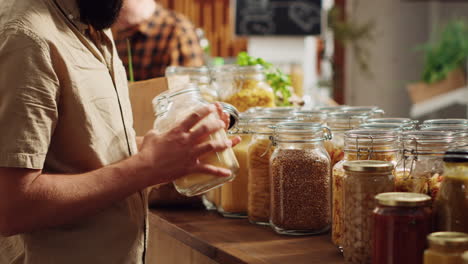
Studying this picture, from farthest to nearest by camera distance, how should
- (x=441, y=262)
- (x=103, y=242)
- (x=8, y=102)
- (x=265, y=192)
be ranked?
1. (x=265, y=192)
2. (x=103, y=242)
3. (x=8, y=102)
4. (x=441, y=262)

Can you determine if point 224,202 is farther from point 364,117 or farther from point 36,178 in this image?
point 36,178

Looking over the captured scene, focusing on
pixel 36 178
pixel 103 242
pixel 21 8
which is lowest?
pixel 103 242

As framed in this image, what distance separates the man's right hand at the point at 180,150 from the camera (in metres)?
1.08

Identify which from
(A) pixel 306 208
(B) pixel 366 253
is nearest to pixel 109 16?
(A) pixel 306 208

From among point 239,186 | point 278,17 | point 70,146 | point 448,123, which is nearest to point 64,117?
point 70,146

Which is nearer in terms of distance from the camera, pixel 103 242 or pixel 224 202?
pixel 103 242

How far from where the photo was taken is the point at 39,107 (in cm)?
104

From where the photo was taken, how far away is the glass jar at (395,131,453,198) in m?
1.03

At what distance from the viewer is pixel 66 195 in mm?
1062

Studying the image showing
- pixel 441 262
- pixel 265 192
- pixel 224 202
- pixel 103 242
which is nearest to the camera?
pixel 441 262

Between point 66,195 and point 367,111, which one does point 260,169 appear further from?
point 66,195

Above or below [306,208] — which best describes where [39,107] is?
above

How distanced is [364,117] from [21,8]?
79 cm

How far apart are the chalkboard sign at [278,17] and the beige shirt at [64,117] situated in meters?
2.60
